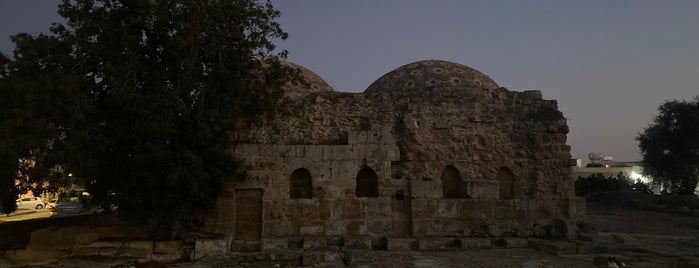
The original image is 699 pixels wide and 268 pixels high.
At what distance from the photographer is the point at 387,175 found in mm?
11711

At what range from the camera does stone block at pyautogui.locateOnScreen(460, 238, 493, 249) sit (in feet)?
36.0

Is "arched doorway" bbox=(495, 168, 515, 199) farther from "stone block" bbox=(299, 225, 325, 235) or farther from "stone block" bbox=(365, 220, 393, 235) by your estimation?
"stone block" bbox=(299, 225, 325, 235)

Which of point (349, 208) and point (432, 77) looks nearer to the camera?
point (349, 208)

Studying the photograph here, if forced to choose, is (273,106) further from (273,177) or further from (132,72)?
(132,72)

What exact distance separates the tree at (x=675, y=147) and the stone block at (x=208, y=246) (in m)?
28.4

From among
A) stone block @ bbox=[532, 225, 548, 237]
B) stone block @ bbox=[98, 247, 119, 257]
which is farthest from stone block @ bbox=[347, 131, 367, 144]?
stone block @ bbox=[98, 247, 119, 257]

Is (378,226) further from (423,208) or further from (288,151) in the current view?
(288,151)

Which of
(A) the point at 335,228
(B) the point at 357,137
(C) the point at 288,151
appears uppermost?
(B) the point at 357,137

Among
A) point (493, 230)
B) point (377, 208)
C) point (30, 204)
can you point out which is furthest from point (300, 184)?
point (30, 204)

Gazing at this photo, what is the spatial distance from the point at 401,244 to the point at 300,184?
2.70 metres

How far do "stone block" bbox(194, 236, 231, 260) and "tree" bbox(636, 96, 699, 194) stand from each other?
28418mm

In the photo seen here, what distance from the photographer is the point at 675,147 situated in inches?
1152

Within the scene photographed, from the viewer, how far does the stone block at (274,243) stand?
10.5 m

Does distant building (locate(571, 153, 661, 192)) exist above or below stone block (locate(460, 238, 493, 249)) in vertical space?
above
